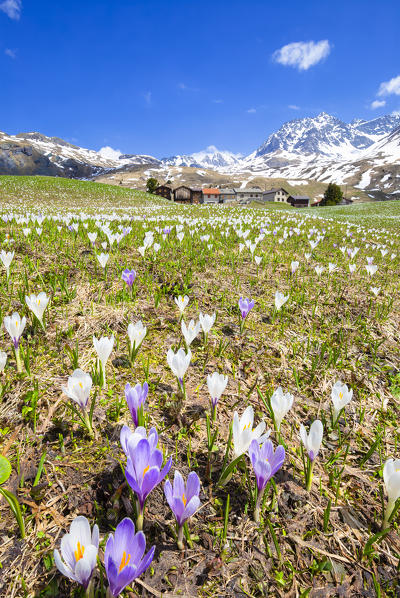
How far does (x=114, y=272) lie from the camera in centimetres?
407

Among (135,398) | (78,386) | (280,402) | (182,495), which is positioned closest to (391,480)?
(280,402)

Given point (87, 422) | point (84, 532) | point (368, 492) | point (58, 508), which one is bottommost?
point (368, 492)

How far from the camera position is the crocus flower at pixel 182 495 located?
1.16 metres

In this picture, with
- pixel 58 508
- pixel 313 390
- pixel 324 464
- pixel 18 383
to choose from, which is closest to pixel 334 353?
pixel 313 390

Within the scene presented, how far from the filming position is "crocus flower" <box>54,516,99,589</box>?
932mm

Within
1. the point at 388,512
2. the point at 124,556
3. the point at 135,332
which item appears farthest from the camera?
the point at 135,332

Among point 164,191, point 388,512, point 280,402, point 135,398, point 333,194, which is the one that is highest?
point 164,191

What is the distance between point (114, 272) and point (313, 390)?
9.36 feet

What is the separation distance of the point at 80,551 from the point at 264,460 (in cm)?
78

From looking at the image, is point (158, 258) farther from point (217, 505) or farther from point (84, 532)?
point (84, 532)

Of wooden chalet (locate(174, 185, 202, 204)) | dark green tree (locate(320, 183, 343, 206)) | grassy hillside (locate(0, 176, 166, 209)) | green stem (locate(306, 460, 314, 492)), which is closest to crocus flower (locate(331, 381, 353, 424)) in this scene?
green stem (locate(306, 460, 314, 492))

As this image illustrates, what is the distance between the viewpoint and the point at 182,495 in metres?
1.21

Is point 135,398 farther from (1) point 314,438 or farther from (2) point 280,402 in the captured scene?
(1) point 314,438

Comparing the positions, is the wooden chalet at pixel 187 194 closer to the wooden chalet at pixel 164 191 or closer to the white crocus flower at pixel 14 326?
the wooden chalet at pixel 164 191
